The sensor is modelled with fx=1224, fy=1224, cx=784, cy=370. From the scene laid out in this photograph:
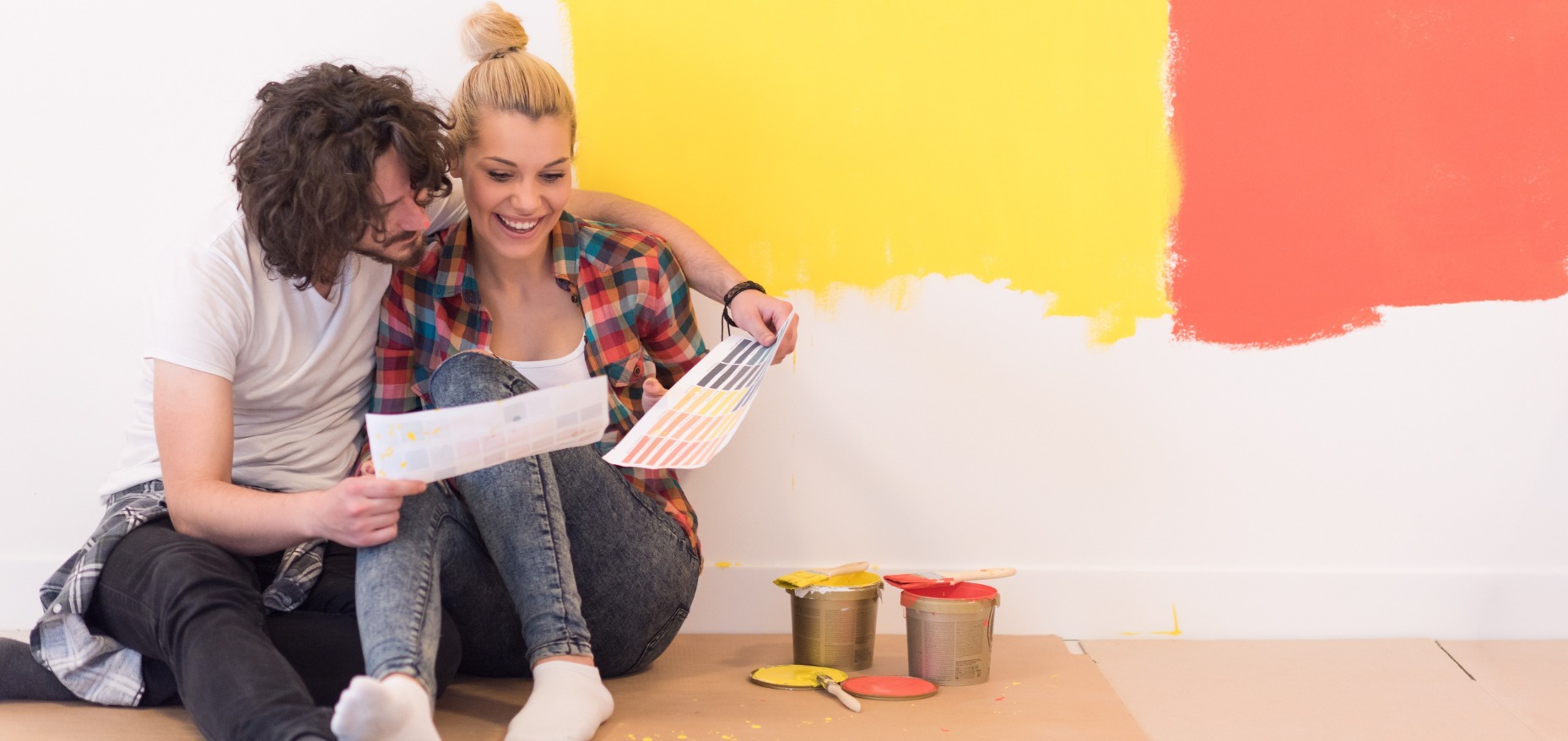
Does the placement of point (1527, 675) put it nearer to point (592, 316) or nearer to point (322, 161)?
point (592, 316)

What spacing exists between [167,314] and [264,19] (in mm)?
757

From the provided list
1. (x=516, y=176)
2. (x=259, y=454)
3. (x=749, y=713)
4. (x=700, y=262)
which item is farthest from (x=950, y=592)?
(x=259, y=454)

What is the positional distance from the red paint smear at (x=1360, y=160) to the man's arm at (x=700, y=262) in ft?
2.48

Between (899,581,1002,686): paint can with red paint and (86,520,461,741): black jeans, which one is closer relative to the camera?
(86,520,461,741): black jeans

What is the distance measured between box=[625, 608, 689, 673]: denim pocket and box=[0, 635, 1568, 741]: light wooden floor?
3 centimetres

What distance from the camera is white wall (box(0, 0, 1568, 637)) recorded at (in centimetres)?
204

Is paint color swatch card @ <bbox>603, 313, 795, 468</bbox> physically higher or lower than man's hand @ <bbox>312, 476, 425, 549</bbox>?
higher

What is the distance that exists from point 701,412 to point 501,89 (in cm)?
51

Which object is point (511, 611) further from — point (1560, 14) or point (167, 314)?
point (1560, 14)

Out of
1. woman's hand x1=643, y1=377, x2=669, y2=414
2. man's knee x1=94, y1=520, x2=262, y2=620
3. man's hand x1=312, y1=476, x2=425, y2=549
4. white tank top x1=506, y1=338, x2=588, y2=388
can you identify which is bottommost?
man's knee x1=94, y1=520, x2=262, y2=620

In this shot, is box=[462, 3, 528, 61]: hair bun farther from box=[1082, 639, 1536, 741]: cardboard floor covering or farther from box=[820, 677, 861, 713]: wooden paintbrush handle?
box=[1082, 639, 1536, 741]: cardboard floor covering

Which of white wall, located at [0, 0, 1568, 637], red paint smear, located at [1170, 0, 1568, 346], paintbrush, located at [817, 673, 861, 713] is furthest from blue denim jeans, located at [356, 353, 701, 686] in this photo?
red paint smear, located at [1170, 0, 1568, 346]

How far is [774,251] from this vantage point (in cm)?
204

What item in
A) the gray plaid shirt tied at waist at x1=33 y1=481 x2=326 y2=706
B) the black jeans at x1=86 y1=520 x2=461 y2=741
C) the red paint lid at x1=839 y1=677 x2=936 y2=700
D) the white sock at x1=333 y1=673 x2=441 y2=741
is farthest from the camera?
the red paint lid at x1=839 y1=677 x2=936 y2=700
